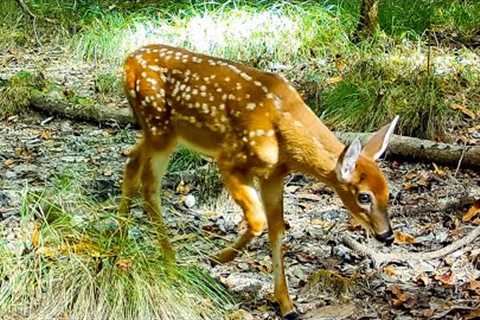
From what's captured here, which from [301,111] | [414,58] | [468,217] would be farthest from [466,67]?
[301,111]

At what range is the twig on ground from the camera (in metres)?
5.57

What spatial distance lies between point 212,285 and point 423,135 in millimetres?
3204

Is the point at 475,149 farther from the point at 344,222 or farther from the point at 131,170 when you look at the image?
the point at 131,170

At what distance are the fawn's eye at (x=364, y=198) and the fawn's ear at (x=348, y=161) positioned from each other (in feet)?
0.33

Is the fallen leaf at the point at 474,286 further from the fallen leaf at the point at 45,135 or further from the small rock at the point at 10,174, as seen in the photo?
the fallen leaf at the point at 45,135

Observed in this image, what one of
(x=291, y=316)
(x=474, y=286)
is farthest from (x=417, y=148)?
(x=291, y=316)

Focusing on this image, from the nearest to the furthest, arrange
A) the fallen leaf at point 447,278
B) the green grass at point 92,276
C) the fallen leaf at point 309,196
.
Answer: the green grass at point 92,276 → the fallen leaf at point 447,278 → the fallen leaf at point 309,196

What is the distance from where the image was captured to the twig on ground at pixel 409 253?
557 cm

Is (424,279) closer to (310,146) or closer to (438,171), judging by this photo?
(310,146)

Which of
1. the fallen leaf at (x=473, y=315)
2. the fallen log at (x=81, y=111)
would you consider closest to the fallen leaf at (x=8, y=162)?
the fallen log at (x=81, y=111)

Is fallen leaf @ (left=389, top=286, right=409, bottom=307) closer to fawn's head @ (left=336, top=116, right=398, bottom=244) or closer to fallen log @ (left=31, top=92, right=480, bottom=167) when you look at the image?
fawn's head @ (left=336, top=116, right=398, bottom=244)

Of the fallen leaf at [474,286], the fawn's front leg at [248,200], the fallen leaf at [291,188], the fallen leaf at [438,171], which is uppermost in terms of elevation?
the fawn's front leg at [248,200]

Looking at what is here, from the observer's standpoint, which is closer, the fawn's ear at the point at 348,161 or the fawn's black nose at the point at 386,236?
the fawn's ear at the point at 348,161

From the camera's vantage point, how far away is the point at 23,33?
36.9 feet
